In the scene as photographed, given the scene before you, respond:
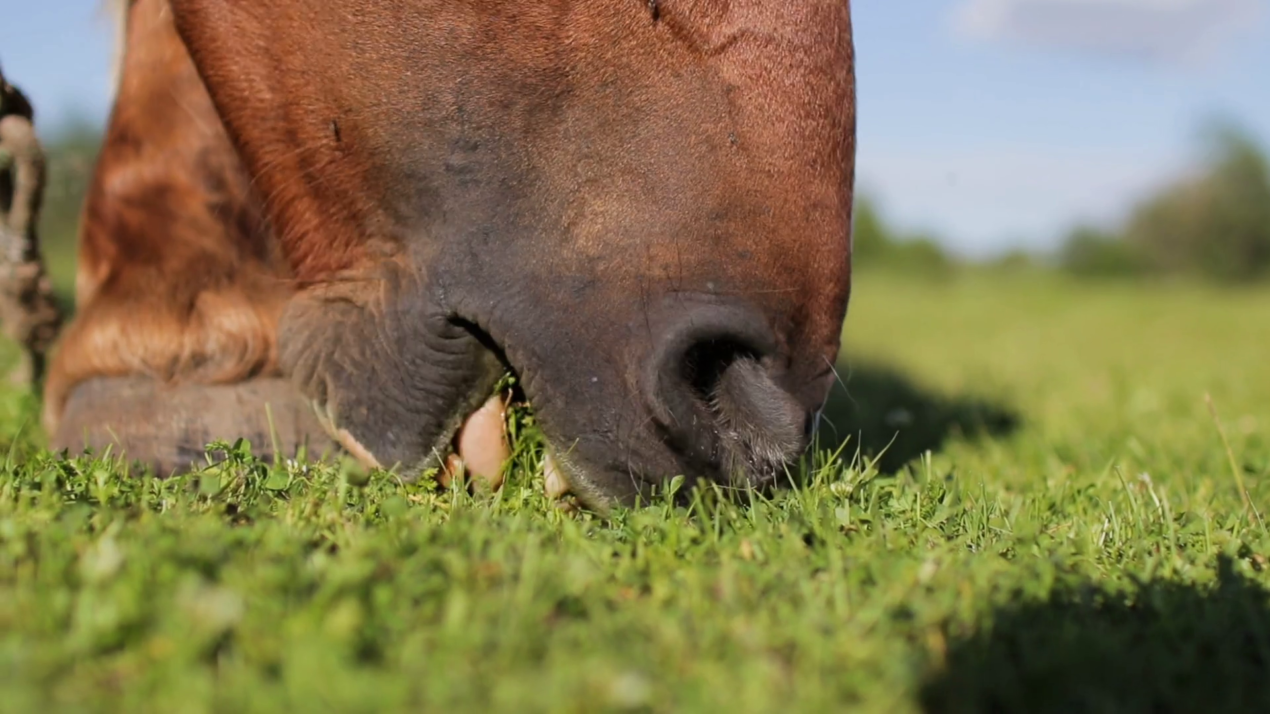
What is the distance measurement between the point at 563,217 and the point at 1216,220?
42920 millimetres

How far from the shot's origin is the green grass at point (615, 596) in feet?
3.75

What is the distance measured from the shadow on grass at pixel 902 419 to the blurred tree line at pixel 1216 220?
1480 inches

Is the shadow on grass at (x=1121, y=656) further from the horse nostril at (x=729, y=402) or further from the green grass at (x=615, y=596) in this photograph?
the horse nostril at (x=729, y=402)

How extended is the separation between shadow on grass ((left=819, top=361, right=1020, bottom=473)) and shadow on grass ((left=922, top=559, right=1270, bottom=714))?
1.37 m

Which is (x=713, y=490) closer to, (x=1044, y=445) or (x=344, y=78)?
(x=344, y=78)

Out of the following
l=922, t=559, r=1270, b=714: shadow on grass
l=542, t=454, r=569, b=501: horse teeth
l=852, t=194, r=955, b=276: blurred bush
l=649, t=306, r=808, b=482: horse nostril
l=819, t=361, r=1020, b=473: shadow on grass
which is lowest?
l=852, t=194, r=955, b=276: blurred bush

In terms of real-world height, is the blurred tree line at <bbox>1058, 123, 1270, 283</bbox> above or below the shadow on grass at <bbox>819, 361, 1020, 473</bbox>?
above

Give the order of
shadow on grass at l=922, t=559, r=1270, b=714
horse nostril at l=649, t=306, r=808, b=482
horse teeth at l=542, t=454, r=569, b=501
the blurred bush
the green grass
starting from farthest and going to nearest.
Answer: the blurred bush → horse teeth at l=542, t=454, r=569, b=501 → horse nostril at l=649, t=306, r=808, b=482 → shadow on grass at l=922, t=559, r=1270, b=714 → the green grass

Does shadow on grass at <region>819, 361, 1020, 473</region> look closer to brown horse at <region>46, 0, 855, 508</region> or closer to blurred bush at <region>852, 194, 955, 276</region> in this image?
brown horse at <region>46, 0, 855, 508</region>

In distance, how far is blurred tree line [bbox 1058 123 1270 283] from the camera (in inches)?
1502

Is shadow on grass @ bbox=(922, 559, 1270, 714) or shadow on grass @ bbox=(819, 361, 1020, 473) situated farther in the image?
shadow on grass @ bbox=(819, 361, 1020, 473)

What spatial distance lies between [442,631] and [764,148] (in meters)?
1.07

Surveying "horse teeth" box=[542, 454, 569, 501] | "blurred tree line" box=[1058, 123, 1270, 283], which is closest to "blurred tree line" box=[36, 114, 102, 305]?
"horse teeth" box=[542, 454, 569, 501]

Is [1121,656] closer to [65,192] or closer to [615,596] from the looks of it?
[615,596]
